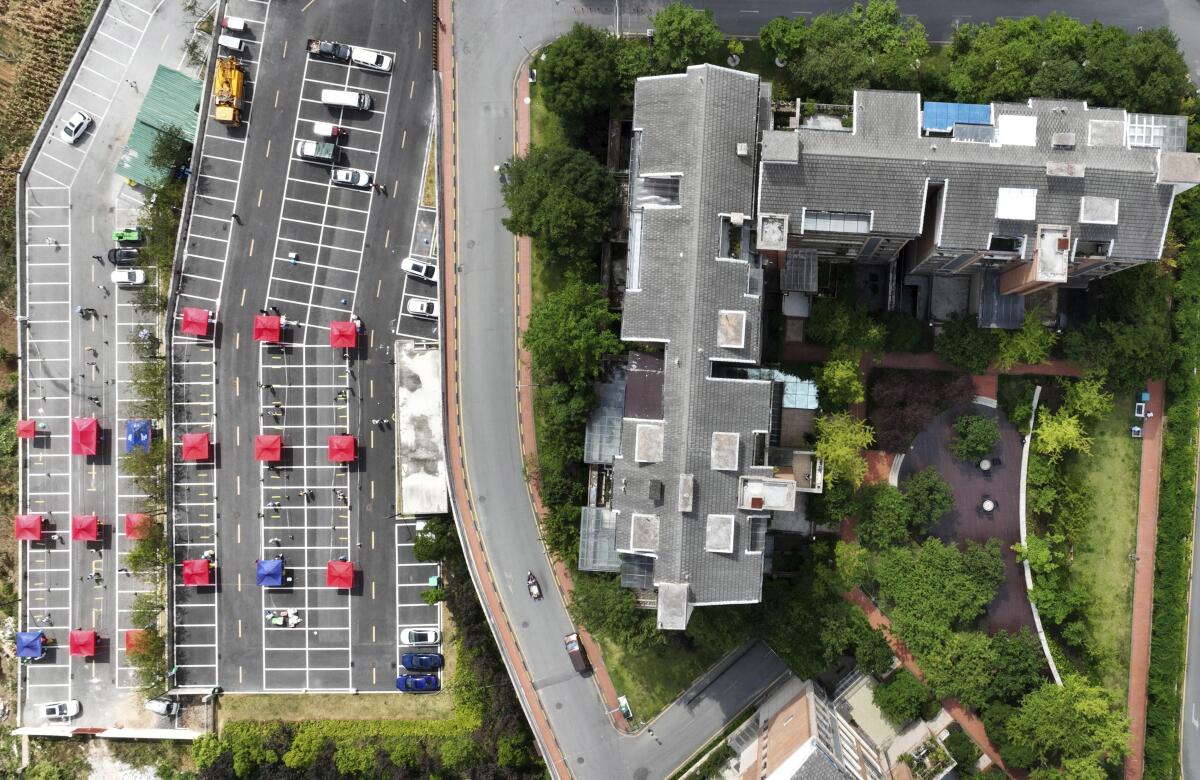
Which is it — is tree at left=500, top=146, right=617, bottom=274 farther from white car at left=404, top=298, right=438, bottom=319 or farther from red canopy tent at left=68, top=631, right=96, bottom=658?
red canopy tent at left=68, top=631, right=96, bottom=658

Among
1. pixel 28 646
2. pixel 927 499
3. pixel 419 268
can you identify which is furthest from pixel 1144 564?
pixel 28 646

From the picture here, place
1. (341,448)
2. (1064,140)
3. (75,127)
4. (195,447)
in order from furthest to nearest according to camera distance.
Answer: (75,127) → (195,447) → (341,448) → (1064,140)

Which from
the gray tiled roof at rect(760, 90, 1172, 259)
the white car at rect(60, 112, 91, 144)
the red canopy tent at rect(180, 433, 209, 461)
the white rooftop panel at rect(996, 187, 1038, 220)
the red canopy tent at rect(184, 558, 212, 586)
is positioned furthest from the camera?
the white car at rect(60, 112, 91, 144)

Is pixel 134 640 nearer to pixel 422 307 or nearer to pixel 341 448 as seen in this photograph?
pixel 341 448

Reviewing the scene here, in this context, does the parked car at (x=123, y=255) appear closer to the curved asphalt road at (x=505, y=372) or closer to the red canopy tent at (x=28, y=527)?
the red canopy tent at (x=28, y=527)

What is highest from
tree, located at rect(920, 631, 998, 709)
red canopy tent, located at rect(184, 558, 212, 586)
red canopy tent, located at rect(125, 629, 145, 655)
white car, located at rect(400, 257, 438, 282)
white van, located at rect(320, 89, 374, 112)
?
white van, located at rect(320, 89, 374, 112)

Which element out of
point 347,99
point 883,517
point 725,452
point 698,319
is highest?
point 347,99

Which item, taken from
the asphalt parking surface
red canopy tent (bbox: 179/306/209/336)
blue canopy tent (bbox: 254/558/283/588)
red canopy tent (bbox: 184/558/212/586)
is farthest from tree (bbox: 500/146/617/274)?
red canopy tent (bbox: 184/558/212/586)
